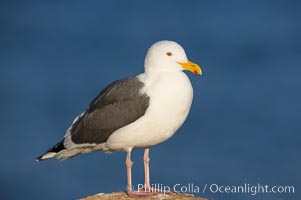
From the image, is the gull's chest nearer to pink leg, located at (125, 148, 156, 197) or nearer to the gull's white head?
the gull's white head

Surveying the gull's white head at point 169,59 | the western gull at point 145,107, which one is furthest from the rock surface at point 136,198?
the gull's white head at point 169,59

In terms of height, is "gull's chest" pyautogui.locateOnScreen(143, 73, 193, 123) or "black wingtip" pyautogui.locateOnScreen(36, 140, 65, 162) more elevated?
"gull's chest" pyautogui.locateOnScreen(143, 73, 193, 123)

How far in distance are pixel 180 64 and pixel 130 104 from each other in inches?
40.3

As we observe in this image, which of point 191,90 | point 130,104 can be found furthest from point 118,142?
point 191,90

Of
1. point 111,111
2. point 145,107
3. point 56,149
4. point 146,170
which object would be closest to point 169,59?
point 145,107

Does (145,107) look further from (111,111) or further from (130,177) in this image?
(130,177)

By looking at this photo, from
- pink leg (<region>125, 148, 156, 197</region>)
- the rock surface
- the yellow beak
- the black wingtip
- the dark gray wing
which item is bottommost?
the rock surface

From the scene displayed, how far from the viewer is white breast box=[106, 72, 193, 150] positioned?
411 inches

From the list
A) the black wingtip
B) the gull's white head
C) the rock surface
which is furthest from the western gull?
the black wingtip

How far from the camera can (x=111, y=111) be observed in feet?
36.4

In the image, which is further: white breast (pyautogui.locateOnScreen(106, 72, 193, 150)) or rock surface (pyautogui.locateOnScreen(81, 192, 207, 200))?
rock surface (pyautogui.locateOnScreen(81, 192, 207, 200))

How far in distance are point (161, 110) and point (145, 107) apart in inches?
10.5

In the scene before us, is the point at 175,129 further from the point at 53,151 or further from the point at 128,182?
the point at 53,151

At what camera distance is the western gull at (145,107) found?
1048 cm
